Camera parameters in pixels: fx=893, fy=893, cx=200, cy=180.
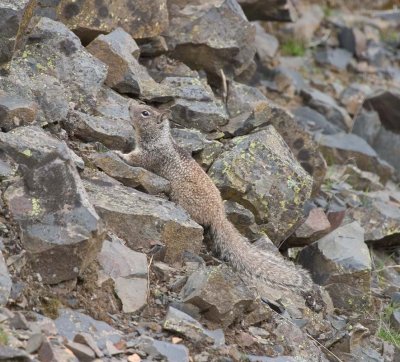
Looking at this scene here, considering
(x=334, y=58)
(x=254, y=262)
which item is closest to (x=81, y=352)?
(x=254, y=262)

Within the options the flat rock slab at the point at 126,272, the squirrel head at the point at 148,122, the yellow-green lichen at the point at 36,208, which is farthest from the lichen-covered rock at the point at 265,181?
the yellow-green lichen at the point at 36,208

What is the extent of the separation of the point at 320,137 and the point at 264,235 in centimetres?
484

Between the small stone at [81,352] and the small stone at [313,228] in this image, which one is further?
the small stone at [313,228]

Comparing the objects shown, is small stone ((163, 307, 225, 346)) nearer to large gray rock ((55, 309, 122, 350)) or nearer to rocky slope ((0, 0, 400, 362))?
rocky slope ((0, 0, 400, 362))

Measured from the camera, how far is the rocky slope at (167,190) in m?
7.54

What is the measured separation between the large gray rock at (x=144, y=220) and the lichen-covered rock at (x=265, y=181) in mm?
1565

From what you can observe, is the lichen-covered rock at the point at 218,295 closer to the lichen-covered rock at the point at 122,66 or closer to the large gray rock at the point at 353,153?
the lichen-covered rock at the point at 122,66

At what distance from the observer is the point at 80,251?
7.53 meters

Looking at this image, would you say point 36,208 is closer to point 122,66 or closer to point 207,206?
point 207,206

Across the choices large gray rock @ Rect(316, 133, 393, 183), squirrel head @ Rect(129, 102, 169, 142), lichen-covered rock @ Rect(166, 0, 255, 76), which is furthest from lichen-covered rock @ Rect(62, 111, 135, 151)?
large gray rock @ Rect(316, 133, 393, 183)

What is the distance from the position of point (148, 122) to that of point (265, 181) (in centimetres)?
160

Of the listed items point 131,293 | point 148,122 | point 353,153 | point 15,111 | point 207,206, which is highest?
point 15,111

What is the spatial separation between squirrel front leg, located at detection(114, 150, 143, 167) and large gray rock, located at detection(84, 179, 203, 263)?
1030 mm

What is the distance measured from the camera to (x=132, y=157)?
10445 millimetres
